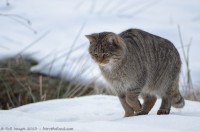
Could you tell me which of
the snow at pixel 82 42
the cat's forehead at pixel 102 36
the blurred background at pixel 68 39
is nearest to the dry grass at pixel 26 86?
the blurred background at pixel 68 39

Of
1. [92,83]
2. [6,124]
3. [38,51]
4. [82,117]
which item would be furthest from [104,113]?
[38,51]

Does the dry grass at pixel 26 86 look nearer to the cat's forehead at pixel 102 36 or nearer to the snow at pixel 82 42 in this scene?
the snow at pixel 82 42

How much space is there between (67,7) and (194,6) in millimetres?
2156

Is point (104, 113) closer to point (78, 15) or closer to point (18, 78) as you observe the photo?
point (18, 78)

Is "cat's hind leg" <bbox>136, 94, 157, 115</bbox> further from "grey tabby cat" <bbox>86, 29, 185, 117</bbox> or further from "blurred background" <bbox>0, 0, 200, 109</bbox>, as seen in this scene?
"blurred background" <bbox>0, 0, 200, 109</bbox>

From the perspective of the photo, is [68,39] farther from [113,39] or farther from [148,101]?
[113,39]

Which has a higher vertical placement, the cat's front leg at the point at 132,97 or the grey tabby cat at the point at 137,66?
the grey tabby cat at the point at 137,66

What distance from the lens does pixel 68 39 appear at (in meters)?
7.15

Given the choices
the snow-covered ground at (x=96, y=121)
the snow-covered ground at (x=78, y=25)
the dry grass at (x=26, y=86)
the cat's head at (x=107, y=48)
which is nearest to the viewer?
the snow-covered ground at (x=96, y=121)

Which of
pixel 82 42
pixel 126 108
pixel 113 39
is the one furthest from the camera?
pixel 82 42

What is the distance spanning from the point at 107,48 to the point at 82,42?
2.94 m

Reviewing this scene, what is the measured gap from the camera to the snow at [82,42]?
3.26 m

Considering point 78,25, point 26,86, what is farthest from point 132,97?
point 78,25

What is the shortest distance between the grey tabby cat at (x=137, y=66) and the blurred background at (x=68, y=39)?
0.54 meters
